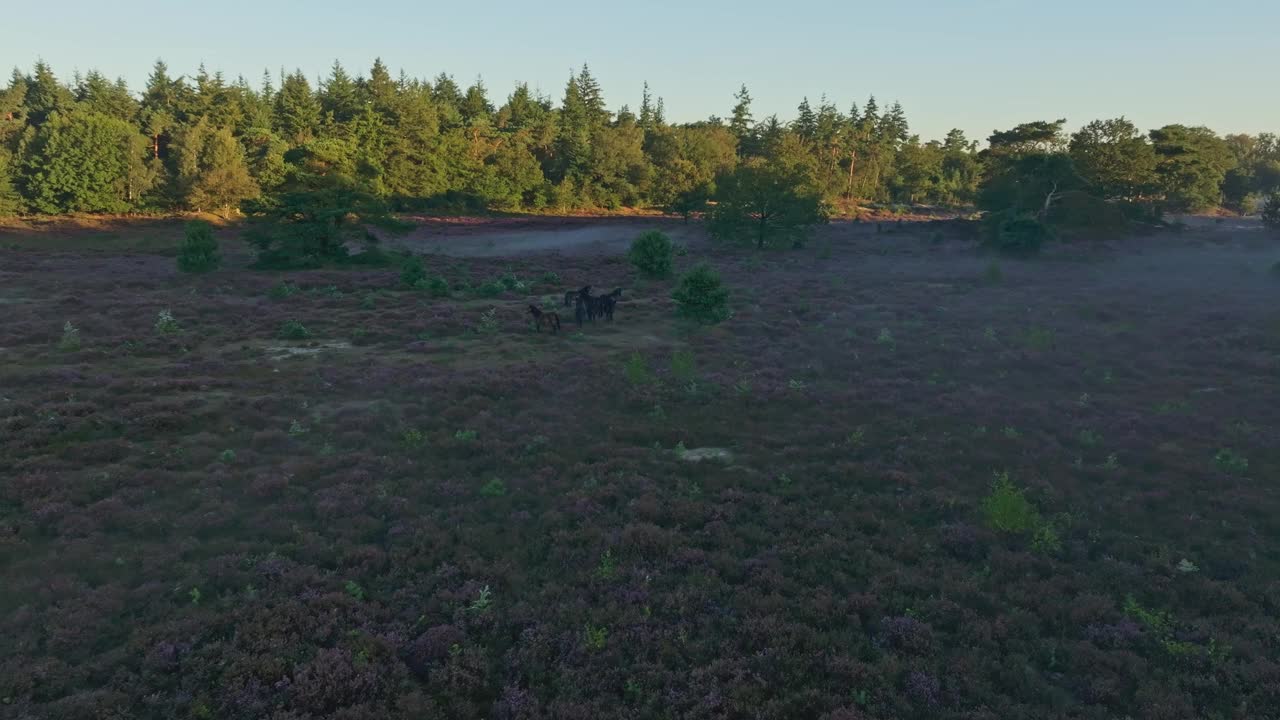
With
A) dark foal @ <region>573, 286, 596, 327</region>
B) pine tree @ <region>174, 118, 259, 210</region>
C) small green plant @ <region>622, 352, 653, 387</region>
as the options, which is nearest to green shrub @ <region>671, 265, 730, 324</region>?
dark foal @ <region>573, 286, 596, 327</region>

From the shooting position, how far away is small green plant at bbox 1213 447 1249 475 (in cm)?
1430

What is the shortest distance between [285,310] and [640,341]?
18.1 meters

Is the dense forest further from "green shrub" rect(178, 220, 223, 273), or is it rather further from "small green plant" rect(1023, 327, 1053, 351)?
"small green plant" rect(1023, 327, 1053, 351)

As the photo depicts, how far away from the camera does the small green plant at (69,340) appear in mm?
22297

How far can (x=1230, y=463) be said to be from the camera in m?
14.4

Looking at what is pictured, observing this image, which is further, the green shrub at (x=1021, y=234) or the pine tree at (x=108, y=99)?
the pine tree at (x=108, y=99)

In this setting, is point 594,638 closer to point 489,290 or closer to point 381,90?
point 489,290

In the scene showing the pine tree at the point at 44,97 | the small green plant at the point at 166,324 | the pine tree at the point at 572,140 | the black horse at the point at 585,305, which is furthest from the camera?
the pine tree at the point at 572,140

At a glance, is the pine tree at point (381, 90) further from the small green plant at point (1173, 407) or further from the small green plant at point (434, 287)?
the small green plant at point (1173, 407)

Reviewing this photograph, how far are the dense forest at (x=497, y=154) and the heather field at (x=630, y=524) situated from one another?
3134 cm

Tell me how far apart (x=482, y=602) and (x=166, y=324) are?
79.6 ft

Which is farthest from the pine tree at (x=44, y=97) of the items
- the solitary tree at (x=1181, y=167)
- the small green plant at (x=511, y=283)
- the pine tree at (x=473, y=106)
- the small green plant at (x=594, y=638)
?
the solitary tree at (x=1181, y=167)

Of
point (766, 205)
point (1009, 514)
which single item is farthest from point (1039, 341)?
point (766, 205)

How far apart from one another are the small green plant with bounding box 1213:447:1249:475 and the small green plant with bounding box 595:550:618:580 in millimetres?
14335
